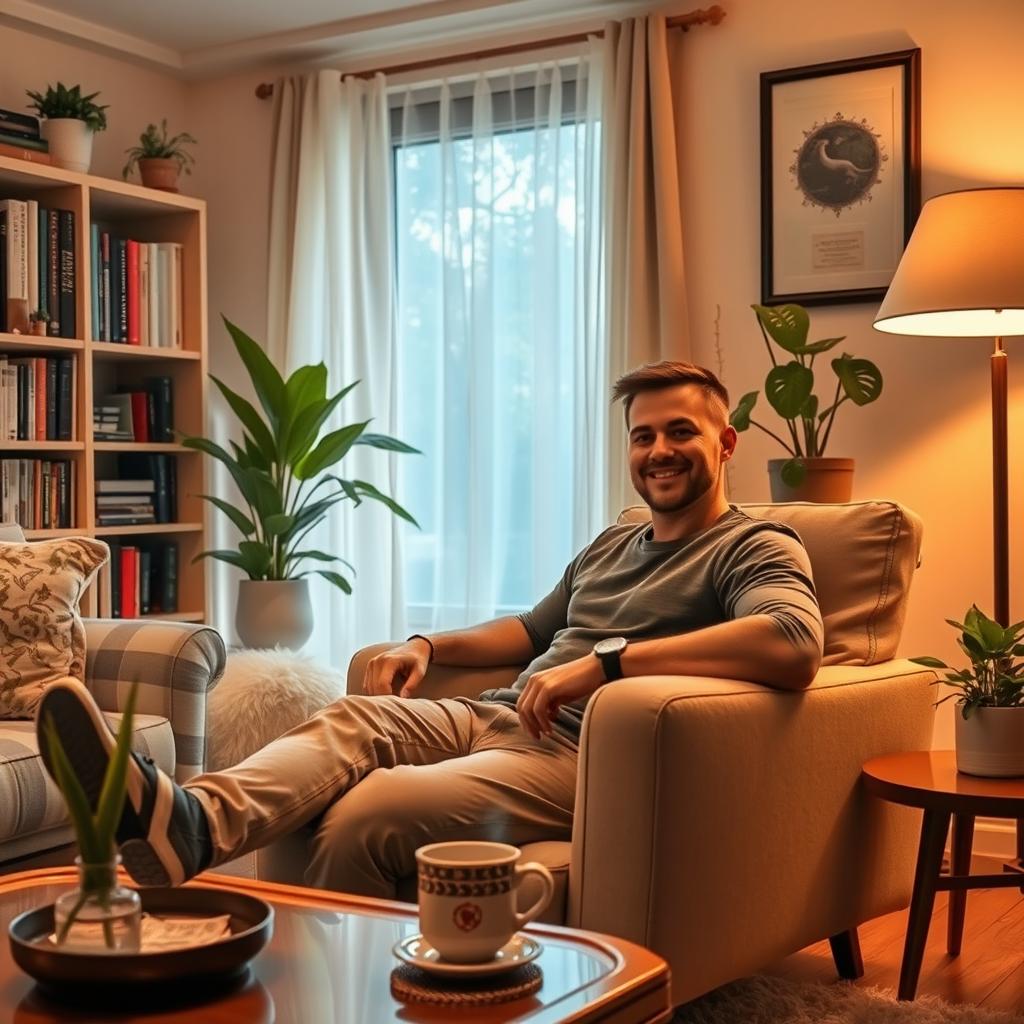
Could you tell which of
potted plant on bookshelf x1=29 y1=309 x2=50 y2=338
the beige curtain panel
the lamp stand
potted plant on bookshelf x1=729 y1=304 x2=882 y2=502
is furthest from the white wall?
the lamp stand

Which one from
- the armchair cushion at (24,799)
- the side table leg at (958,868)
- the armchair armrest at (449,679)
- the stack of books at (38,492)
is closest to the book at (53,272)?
the stack of books at (38,492)

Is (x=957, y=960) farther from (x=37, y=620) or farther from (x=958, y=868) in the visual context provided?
(x=37, y=620)

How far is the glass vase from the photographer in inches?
47.4

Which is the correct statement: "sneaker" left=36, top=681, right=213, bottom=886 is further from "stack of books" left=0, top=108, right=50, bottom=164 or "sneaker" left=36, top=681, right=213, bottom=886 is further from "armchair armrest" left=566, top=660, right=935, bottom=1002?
"stack of books" left=0, top=108, right=50, bottom=164

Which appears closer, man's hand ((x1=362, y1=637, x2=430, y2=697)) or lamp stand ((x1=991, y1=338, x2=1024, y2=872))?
man's hand ((x1=362, y1=637, x2=430, y2=697))

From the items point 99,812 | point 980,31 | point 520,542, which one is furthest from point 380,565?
point 99,812

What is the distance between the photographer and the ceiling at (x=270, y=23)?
4098 millimetres

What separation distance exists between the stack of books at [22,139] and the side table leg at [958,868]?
9.79 feet

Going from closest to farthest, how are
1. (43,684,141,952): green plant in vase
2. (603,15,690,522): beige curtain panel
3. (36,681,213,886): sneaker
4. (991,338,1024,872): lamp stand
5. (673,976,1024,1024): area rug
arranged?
(43,684,141,952): green plant in vase
(36,681,213,886): sneaker
(673,976,1024,1024): area rug
(991,338,1024,872): lamp stand
(603,15,690,522): beige curtain panel

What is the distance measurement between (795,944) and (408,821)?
65 cm

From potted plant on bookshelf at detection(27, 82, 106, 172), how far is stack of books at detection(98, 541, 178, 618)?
116cm

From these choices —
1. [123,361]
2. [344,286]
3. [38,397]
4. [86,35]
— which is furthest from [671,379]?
[86,35]

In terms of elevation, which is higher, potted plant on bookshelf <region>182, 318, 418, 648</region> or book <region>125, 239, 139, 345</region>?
book <region>125, 239, 139, 345</region>

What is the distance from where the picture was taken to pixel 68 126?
13.3 feet
